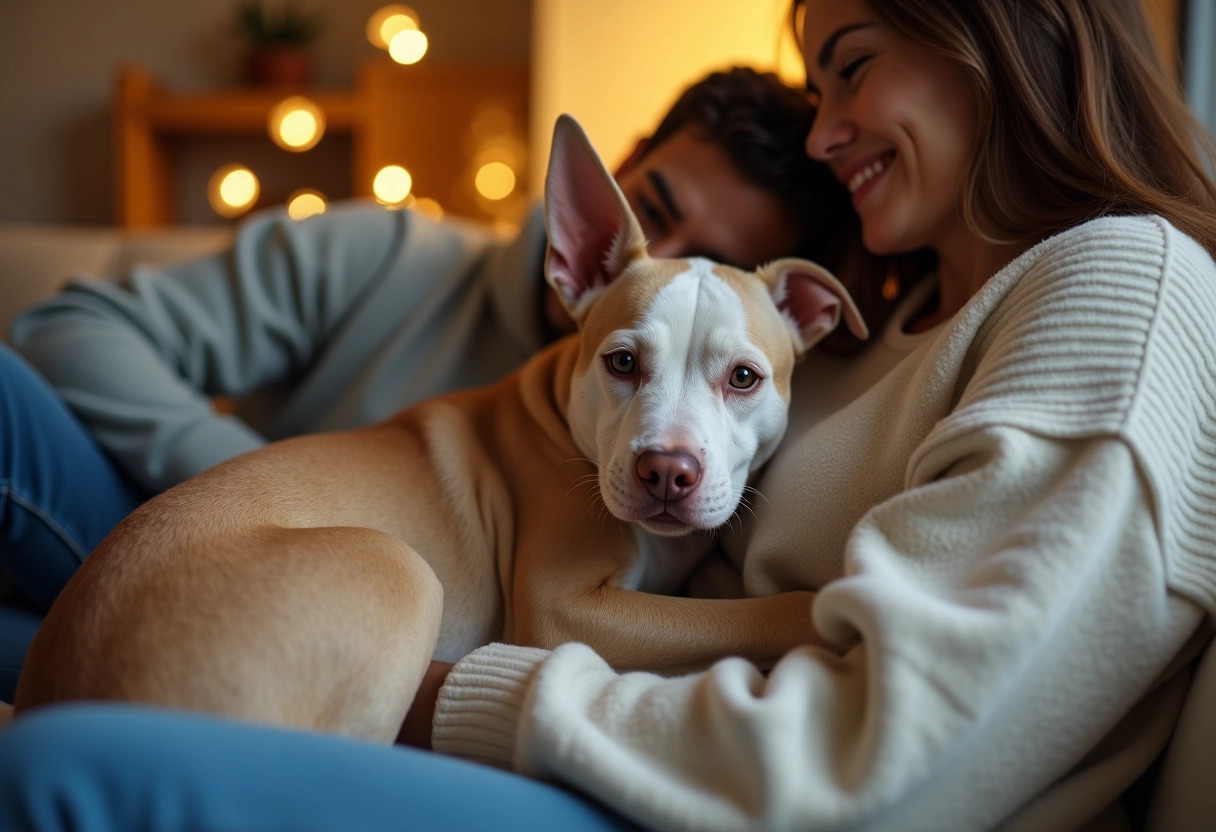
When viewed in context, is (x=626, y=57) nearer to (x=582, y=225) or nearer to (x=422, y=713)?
(x=582, y=225)

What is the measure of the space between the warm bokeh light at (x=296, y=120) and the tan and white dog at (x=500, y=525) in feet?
14.9

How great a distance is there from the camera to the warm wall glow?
413 centimetres

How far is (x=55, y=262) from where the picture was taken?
346 centimetres

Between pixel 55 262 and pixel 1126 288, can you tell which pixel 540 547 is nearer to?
pixel 1126 288

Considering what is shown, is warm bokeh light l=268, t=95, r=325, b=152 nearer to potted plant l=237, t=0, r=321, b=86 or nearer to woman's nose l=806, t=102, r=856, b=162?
potted plant l=237, t=0, r=321, b=86

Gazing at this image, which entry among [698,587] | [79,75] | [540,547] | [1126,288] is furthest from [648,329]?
[79,75]

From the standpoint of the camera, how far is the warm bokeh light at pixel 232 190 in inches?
245

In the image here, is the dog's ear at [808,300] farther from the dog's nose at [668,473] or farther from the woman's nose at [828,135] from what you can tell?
the dog's nose at [668,473]

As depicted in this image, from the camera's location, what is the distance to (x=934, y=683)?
92 cm

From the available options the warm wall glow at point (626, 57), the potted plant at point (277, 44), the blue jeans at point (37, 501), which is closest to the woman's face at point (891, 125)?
the blue jeans at point (37, 501)

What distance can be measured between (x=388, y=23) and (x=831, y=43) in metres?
4.95

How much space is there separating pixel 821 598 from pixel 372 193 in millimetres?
5581

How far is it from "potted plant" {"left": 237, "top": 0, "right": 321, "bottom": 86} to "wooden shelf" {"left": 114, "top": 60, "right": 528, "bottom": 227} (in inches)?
4.5

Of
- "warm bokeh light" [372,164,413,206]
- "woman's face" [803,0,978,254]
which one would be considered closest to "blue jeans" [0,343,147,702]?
"woman's face" [803,0,978,254]
